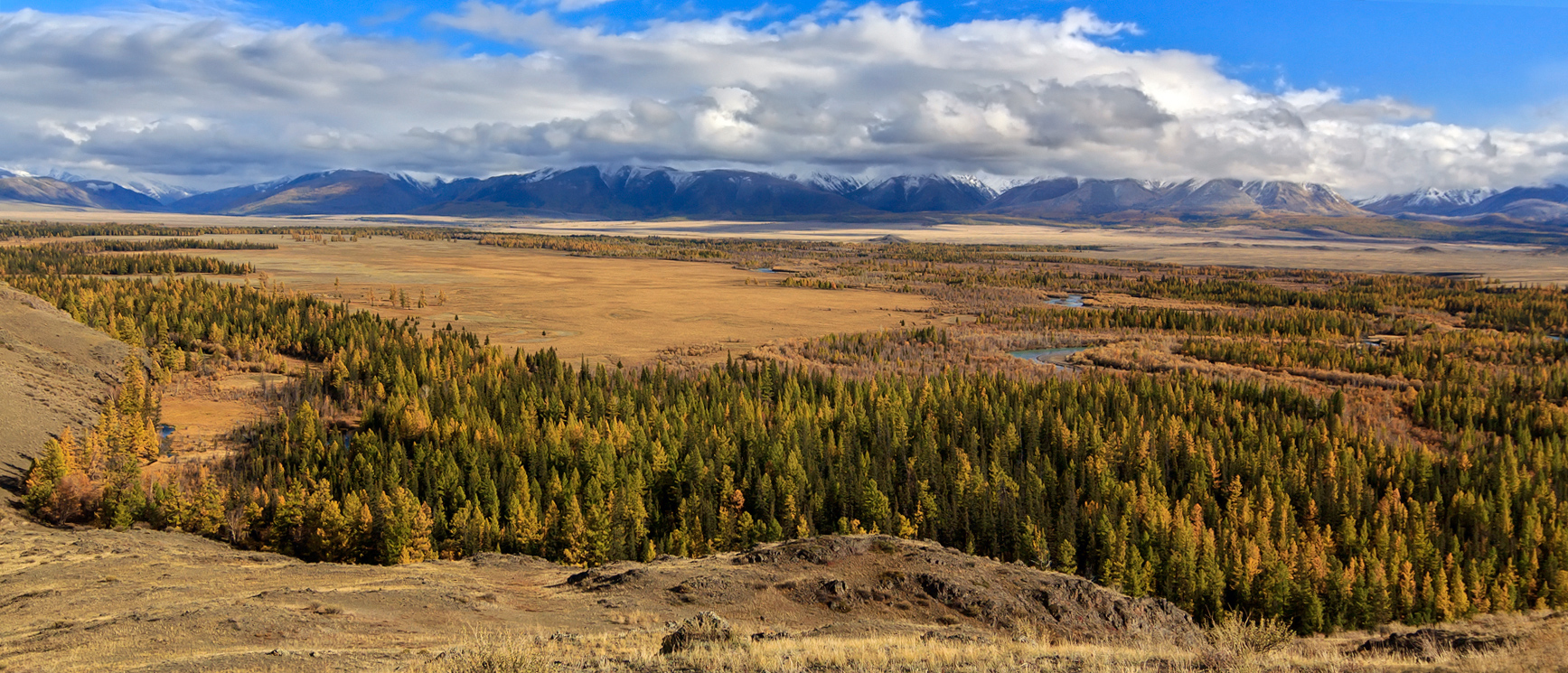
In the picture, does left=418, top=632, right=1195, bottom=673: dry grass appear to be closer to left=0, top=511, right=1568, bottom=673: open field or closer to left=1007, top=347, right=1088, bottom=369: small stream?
left=0, top=511, right=1568, bottom=673: open field

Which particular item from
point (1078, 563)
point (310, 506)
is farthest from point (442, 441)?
point (1078, 563)

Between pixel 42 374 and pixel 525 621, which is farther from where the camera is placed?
pixel 42 374

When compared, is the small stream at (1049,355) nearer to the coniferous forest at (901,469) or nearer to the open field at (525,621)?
the coniferous forest at (901,469)

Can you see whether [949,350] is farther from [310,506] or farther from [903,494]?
[310,506]

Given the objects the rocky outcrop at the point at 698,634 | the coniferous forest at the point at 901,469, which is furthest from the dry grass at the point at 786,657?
the coniferous forest at the point at 901,469

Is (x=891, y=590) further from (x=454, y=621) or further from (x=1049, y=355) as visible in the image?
(x=1049, y=355)

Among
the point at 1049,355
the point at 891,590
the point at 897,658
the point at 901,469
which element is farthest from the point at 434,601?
the point at 1049,355

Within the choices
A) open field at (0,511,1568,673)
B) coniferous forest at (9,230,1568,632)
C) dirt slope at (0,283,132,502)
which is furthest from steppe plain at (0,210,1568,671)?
coniferous forest at (9,230,1568,632)
